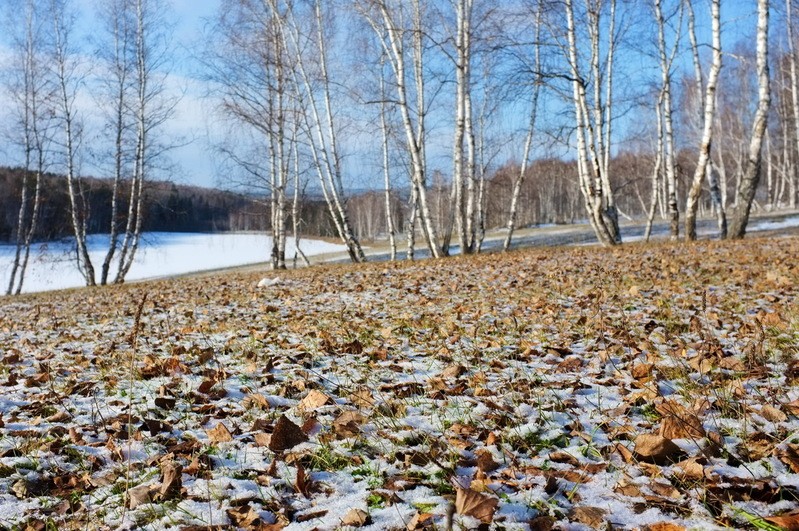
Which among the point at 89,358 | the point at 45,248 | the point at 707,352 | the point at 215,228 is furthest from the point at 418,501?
the point at 215,228

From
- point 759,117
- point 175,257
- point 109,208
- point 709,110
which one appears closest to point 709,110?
point 709,110

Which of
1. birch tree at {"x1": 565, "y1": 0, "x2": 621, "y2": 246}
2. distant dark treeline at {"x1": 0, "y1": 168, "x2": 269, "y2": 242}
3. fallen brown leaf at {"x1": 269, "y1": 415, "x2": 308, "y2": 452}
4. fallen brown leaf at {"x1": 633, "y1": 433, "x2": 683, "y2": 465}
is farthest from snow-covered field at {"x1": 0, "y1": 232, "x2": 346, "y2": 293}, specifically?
fallen brown leaf at {"x1": 633, "y1": 433, "x2": 683, "y2": 465}

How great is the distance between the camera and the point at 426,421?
2463mm

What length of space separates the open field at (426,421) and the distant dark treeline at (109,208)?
1284cm

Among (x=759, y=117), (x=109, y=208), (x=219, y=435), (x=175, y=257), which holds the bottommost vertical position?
(x=219, y=435)

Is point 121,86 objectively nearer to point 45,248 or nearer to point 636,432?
point 45,248

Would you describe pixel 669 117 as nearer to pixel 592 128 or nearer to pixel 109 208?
pixel 592 128

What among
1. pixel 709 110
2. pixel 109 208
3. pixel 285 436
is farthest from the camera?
pixel 109 208

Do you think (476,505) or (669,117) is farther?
(669,117)

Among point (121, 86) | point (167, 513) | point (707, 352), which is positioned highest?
point (121, 86)

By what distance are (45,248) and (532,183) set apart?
5573 cm

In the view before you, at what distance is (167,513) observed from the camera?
1772mm

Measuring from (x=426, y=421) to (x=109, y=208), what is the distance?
65.6m

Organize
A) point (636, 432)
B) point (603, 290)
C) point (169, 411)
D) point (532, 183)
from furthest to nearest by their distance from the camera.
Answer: point (532, 183) → point (603, 290) → point (169, 411) → point (636, 432)
